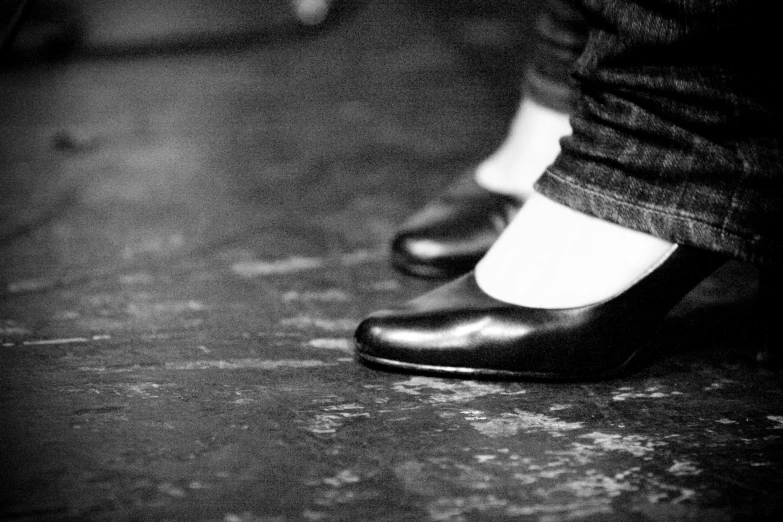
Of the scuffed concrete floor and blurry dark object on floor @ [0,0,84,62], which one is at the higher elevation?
blurry dark object on floor @ [0,0,84,62]

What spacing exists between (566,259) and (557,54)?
44 centimetres

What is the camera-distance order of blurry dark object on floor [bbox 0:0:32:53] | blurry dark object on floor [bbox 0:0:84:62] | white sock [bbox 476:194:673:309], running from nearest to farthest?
1. white sock [bbox 476:194:673:309]
2. blurry dark object on floor [bbox 0:0:32:53]
3. blurry dark object on floor [bbox 0:0:84:62]

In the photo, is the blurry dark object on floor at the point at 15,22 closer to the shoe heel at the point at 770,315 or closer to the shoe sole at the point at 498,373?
the shoe sole at the point at 498,373

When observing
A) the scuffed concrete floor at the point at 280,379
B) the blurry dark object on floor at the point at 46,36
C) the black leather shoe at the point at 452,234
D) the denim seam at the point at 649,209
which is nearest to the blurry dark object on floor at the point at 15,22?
the scuffed concrete floor at the point at 280,379

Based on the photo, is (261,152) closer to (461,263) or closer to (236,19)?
(461,263)

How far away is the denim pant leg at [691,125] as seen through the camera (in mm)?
643

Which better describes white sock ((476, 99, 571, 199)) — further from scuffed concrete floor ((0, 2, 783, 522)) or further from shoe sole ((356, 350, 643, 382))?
shoe sole ((356, 350, 643, 382))

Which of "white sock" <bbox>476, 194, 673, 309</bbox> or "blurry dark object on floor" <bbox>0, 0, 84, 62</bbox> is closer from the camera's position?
"white sock" <bbox>476, 194, 673, 309</bbox>

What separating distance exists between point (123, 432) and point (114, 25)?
2070mm

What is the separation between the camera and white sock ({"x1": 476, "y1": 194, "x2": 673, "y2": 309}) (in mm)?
704

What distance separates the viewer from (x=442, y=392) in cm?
72

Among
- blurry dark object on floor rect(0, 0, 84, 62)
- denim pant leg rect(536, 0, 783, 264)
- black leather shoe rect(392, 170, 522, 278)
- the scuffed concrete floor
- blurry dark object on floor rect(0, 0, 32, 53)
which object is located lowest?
the scuffed concrete floor

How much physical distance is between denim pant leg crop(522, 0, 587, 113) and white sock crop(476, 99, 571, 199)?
2cm

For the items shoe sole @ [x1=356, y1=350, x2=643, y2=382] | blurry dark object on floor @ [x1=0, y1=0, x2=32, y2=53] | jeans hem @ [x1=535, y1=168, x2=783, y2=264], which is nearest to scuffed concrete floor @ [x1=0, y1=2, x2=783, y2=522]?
shoe sole @ [x1=356, y1=350, x2=643, y2=382]
